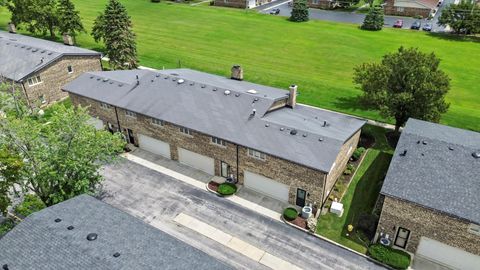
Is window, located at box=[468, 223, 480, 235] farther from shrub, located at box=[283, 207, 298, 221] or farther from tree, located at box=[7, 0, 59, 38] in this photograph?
tree, located at box=[7, 0, 59, 38]

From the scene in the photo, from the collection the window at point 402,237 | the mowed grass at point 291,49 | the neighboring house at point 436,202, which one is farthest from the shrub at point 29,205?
the mowed grass at point 291,49

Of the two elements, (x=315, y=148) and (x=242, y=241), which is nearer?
(x=242, y=241)

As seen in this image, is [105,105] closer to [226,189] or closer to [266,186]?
[226,189]

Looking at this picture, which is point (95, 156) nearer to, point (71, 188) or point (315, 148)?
point (71, 188)

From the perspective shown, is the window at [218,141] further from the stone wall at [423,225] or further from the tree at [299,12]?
the tree at [299,12]

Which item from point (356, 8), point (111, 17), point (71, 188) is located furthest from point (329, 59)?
point (71, 188)
